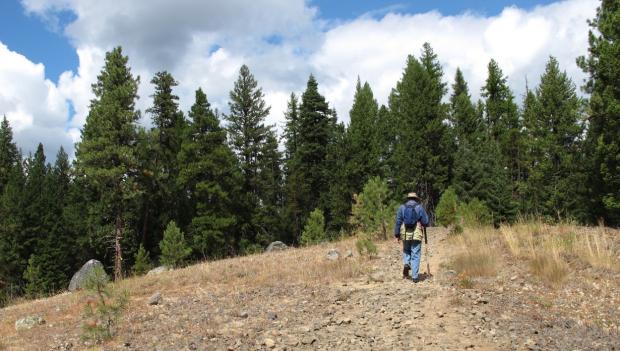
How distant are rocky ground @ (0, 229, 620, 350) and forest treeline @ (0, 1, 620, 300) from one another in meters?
18.9

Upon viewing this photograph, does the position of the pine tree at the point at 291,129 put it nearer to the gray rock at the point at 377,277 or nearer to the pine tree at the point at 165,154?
the pine tree at the point at 165,154

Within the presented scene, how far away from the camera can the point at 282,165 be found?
50.2 metres

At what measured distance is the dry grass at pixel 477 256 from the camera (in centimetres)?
1091

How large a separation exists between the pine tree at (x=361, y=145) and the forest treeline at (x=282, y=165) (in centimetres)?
14

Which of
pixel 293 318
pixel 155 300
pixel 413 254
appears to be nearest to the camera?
pixel 293 318

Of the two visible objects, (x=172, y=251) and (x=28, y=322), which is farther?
(x=172, y=251)

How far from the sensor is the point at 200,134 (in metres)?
38.2

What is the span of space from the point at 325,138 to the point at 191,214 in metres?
14.9

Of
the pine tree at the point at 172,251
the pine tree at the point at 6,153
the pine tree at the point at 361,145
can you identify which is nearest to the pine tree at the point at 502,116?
the pine tree at the point at 361,145

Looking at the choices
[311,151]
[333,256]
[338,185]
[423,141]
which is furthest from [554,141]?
[333,256]

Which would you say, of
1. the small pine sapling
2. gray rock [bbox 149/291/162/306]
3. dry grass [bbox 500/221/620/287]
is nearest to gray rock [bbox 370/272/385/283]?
dry grass [bbox 500/221/620/287]

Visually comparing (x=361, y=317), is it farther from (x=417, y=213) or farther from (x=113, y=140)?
(x=113, y=140)

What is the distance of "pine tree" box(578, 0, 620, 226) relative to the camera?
980 inches

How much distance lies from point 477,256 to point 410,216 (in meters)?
2.13
